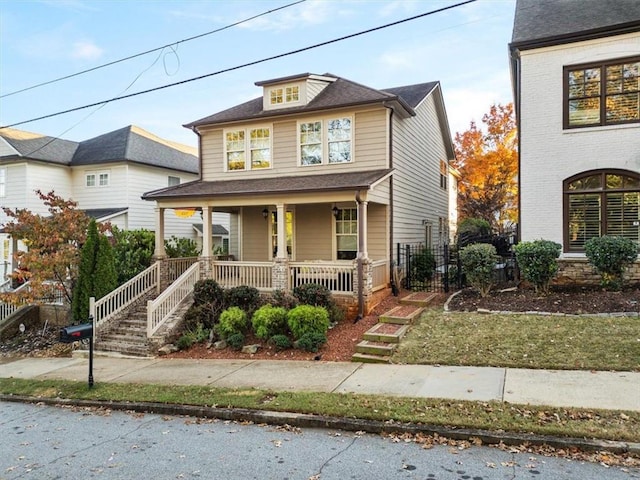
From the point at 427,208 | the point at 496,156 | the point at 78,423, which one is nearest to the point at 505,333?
the point at 78,423


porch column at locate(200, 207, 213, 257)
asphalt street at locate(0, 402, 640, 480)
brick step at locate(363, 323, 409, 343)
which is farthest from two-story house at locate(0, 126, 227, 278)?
asphalt street at locate(0, 402, 640, 480)

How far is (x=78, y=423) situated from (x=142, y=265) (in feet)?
32.6

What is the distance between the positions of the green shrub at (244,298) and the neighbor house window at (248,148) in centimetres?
501

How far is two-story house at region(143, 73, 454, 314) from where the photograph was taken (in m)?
12.7

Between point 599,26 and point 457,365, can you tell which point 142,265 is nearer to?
point 457,365

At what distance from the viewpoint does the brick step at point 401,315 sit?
10.3 metres

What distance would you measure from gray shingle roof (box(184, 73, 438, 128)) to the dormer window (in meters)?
0.40

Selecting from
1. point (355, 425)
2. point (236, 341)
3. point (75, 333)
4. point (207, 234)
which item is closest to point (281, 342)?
point (236, 341)

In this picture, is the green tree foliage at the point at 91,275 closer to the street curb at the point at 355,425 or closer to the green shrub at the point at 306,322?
the street curb at the point at 355,425

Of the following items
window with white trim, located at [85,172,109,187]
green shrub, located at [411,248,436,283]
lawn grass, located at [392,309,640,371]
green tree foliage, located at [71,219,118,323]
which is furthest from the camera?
window with white trim, located at [85,172,109,187]

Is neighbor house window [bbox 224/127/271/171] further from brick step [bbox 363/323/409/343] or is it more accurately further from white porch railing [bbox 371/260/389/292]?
brick step [bbox 363/323/409/343]

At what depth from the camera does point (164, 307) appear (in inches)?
469

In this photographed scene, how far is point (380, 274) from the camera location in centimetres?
1315

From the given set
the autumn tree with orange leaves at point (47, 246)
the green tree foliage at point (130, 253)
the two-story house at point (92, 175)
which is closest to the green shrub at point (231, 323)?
the autumn tree with orange leaves at point (47, 246)
